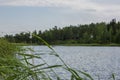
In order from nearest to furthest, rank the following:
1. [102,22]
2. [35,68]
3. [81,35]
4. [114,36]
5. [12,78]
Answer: [12,78]
[35,68]
[114,36]
[81,35]
[102,22]

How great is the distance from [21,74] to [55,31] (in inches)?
6089

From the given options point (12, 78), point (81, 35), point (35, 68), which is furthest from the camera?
point (81, 35)

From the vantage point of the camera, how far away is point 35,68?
2262 millimetres

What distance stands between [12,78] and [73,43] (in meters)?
171

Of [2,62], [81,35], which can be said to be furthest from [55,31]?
[2,62]

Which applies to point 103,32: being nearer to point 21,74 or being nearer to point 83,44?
point 83,44

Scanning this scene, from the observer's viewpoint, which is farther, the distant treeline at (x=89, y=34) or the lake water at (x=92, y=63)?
the distant treeline at (x=89, y=34)

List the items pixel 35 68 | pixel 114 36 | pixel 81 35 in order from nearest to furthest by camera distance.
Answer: pixel 35 68, pixel 114 36, pixel 81 35

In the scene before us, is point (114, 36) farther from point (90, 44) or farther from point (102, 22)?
point (102, 22)

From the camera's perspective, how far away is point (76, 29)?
17250 centimetres

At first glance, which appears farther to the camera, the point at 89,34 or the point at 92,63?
the point at 89,34

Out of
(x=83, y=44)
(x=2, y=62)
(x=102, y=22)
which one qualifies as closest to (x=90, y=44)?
(x=83, y=44)

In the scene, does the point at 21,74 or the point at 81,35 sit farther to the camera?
the point at 81,35

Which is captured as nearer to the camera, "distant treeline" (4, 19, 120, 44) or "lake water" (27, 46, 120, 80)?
"lake water" (27, 46, 120, 80)
